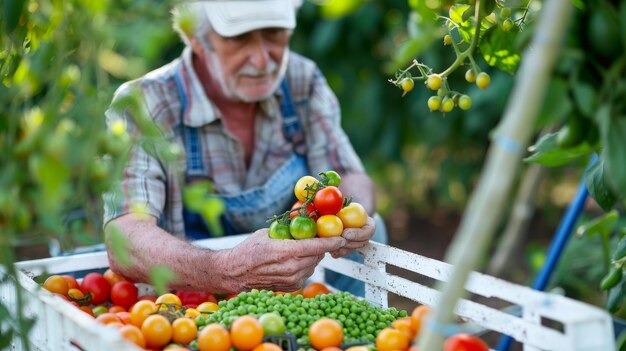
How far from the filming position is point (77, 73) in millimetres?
1262

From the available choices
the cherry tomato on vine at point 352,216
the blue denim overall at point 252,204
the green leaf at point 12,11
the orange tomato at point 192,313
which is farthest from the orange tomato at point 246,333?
the blue denim overall at point 252,204

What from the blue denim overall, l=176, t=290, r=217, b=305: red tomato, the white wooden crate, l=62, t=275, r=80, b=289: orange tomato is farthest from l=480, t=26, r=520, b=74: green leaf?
l=62, t=275, r=80, b=289: orange tomato

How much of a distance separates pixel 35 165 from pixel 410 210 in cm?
459

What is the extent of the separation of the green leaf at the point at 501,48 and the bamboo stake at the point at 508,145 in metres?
0.59

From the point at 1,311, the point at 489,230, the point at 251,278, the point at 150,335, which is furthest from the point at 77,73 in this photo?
the point at 251,278

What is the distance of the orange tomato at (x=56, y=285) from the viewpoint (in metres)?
2.00

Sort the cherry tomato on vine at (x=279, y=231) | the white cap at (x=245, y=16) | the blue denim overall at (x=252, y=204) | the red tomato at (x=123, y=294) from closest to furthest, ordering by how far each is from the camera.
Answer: the cherry tomato on vine at (x=279, y=231) < the red tomato at (x=123, y=294) < the white cap at (x=245, y=16) < the blue denim overall at (x=252, y=204)

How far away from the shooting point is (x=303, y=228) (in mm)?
1818

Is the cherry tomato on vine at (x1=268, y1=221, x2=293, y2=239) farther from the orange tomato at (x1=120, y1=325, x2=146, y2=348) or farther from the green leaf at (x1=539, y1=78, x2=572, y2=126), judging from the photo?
the green leaf at (x1=539, y1=78, x2=572, y2=126)

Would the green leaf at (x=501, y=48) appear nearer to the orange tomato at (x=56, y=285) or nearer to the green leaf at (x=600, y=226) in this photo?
the green leaf at (x=600, y=226)

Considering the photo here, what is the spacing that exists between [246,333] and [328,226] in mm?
424

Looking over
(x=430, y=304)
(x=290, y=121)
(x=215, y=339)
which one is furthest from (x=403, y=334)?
(x=290, y=121)

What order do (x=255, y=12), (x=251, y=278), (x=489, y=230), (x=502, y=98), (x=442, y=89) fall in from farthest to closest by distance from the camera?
(x=502, y=98) → (x=255, y=12) → (x=251, y=278) → (x=442, y=89) → (x=489, y=230)

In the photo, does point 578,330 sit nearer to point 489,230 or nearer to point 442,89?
point 489,230
